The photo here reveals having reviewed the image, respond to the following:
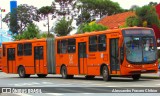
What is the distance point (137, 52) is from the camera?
81.2ft

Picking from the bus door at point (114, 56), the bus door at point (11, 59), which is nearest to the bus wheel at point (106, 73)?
the bus door at point (114, 56)

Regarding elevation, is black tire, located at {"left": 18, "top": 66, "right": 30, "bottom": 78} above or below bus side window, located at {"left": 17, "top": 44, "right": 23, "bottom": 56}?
below

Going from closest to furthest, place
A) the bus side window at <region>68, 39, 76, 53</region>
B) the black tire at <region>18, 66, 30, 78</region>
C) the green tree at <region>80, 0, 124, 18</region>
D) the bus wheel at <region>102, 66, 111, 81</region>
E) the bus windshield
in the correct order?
the bus windshield < the bus wheel at <region>102, 66, 111, 81</region> < the bus side window at <region>68, 39, 76, 53</region> < the black tire at <region>18, 66, 30, 78</region> < the green tree at <region>80, 0, 124, 18</region>

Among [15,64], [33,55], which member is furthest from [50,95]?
[15,64]

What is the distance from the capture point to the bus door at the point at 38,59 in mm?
33612

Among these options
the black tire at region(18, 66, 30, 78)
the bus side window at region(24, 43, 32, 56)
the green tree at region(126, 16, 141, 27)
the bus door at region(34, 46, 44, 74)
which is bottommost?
the black tire at region(18, 66, 30, 78)

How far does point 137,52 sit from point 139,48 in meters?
0.25

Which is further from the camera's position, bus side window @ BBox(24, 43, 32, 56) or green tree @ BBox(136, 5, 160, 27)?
green tree @ BBox(136, 5, 160, 27)

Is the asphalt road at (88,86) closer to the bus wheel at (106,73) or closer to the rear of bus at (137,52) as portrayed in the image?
the bus wheel at (106,73)

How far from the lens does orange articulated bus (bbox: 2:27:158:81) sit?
24.7 m

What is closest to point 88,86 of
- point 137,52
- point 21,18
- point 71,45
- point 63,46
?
point 137,52

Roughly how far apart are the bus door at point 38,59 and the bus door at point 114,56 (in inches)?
360

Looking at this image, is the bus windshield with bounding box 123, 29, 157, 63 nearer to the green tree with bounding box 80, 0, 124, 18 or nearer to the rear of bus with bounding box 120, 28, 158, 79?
the rear of bus with bounding box 120, 28, 158, 79

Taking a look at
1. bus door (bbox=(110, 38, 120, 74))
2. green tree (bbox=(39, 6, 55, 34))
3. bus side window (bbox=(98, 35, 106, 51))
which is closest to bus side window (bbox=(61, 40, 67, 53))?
bus side window (bbox=(98, 35, 106, 51))
